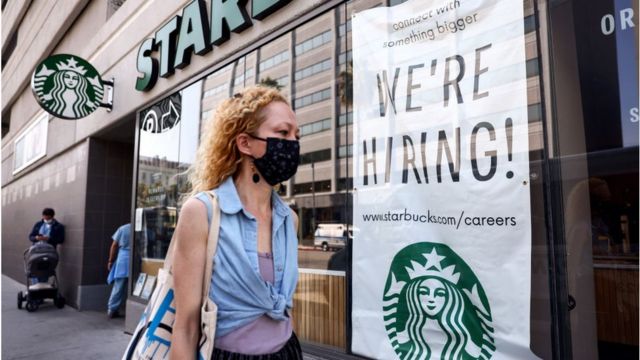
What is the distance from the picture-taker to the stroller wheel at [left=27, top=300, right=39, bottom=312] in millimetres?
8041

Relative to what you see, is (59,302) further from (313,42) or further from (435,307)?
(435,307)

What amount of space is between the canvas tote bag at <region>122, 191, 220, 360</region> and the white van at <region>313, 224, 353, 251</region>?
80.7 inches

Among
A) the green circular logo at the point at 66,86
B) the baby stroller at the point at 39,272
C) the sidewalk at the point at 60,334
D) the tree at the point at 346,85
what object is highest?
the green circular logo at the point at 66,86

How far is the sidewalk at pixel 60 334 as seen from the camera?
209 inches

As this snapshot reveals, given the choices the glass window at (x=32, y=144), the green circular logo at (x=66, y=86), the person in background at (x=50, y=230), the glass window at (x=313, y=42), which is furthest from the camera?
the glass window at (x=32, y=144)

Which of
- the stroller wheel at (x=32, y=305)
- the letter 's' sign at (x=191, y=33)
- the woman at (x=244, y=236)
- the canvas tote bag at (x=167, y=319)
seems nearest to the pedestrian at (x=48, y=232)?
the stroller wheel at (x=32, y=305)

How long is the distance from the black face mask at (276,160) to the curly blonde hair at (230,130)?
8 cm

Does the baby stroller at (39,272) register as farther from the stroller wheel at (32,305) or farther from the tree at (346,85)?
the tree at (346,85)

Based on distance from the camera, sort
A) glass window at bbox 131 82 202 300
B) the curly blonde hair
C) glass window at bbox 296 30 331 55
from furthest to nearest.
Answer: glass window at bbox 131 82 202 300
glass window at bbox 296 30 331 55
the curly blonde hair

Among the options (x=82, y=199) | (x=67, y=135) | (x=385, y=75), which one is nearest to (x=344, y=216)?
(x=385, y=75)

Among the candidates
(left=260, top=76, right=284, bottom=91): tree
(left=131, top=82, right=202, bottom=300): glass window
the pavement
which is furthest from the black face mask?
(left=131, top=82, right=202, bottom=300): glass window

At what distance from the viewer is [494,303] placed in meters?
2.53

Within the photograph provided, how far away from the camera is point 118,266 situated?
7.17m

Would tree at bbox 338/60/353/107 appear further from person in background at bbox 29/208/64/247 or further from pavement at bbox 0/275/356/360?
person in background at bbox 29/208/64/247
